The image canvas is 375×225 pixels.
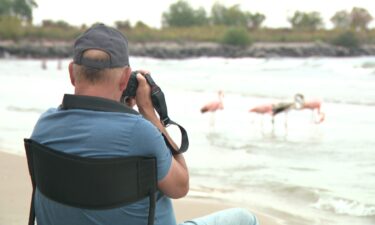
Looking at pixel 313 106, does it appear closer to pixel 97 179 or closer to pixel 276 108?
pixel 276 108

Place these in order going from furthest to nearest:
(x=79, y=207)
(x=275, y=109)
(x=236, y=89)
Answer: (x=236, y=89)
(x=275, y=109)
(x=79, y=207)

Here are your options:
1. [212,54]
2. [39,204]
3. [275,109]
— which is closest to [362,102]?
[275,109]

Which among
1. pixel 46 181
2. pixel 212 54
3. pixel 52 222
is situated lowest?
pixel 212 54

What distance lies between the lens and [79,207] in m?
2.12

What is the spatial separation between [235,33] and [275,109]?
67757 mm

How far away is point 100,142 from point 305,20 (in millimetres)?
96996

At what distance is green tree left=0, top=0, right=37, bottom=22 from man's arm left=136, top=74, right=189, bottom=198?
285ft

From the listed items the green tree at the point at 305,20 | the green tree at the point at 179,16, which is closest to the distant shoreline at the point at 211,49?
the green tree at the point at 305,20

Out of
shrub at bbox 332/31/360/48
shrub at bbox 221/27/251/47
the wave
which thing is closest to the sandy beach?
the wave

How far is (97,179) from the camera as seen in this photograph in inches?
81.4

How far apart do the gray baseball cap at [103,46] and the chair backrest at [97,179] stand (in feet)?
1.05

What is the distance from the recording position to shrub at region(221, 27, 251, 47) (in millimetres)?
77562

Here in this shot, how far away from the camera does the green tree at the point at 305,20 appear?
96250mm

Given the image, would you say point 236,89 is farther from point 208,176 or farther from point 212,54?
point 212,54
